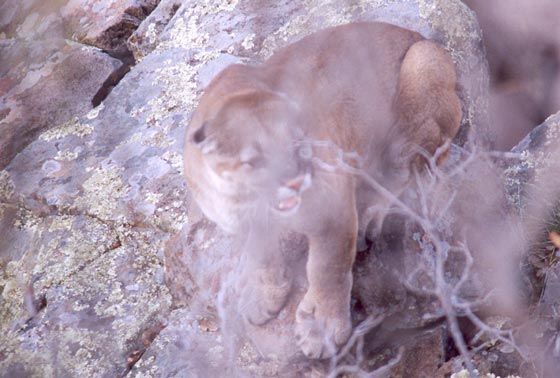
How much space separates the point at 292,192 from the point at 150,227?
1959mm

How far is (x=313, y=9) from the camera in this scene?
5.39 meters

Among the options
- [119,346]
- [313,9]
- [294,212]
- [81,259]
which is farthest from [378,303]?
[313,9]

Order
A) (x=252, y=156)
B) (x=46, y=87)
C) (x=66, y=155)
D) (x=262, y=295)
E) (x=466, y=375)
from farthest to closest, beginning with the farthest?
1. (x=66, y=155)
2. (x=46, y=87)
3. (x=466, y=375)
4. (x=262, y=295)
5. (x=252, y=156)

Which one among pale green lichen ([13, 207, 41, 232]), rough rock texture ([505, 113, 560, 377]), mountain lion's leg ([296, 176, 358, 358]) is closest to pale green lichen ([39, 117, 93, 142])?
pale green lichen ([13, 207, 41, 232])

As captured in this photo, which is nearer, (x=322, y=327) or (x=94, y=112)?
(x=322, y=327)

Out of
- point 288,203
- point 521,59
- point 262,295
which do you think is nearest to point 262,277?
point 262,295

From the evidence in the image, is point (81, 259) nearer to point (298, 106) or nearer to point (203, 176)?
point (203, 176)

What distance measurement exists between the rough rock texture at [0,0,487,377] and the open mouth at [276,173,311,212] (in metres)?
0.58

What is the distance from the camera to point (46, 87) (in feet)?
15.9

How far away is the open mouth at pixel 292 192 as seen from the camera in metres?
2.92

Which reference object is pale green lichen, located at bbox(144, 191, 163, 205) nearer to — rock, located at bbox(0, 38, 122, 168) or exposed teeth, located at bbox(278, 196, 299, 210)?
rock, located at bbox(0, 38, 122, 168)

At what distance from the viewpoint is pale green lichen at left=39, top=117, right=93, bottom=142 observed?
5293mm

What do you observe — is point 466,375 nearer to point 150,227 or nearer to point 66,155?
point 150,227

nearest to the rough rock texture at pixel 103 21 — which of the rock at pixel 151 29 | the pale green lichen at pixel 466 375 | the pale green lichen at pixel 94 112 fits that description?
the rock at pixel 151 29
